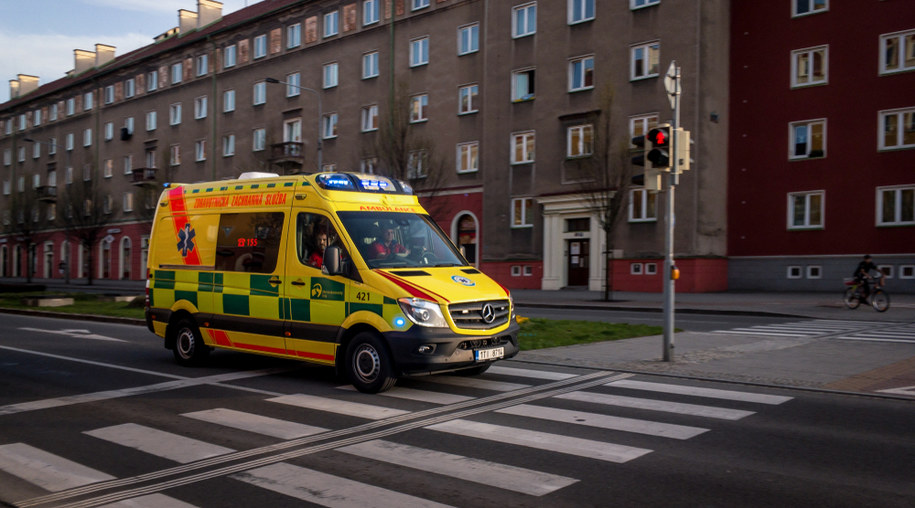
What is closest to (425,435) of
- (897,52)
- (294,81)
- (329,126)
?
(897,52)

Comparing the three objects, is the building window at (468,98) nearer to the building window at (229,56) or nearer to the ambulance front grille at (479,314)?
the building window at (229,56)

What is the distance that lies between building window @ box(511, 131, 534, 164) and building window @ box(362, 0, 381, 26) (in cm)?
1205

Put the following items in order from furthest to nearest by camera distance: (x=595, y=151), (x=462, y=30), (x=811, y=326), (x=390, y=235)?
1. (x=462, y=30)
2. (x=595, y=151)
3. (x=811, y=326)
4. (x=390, y=235)

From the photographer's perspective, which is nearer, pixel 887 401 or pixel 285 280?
pixel 887 401

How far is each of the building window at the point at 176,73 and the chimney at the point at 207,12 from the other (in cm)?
341

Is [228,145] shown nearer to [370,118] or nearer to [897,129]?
[370,118]

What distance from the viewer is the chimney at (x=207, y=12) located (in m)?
57.2

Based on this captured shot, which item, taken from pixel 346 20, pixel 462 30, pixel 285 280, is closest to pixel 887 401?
pixel 285 280

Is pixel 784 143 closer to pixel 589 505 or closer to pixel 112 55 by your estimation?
pixel 589 505

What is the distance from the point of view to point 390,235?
9.16 meters

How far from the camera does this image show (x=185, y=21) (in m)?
58.8

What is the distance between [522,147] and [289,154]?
51.3 ft

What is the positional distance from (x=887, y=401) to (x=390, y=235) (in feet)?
18.5

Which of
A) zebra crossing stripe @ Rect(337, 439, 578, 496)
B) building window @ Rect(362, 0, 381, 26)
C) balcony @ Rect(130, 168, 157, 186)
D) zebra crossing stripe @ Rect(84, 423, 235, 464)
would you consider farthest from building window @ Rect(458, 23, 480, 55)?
zebra crossing stripe @ Rect(337, 439, 578, 496)
